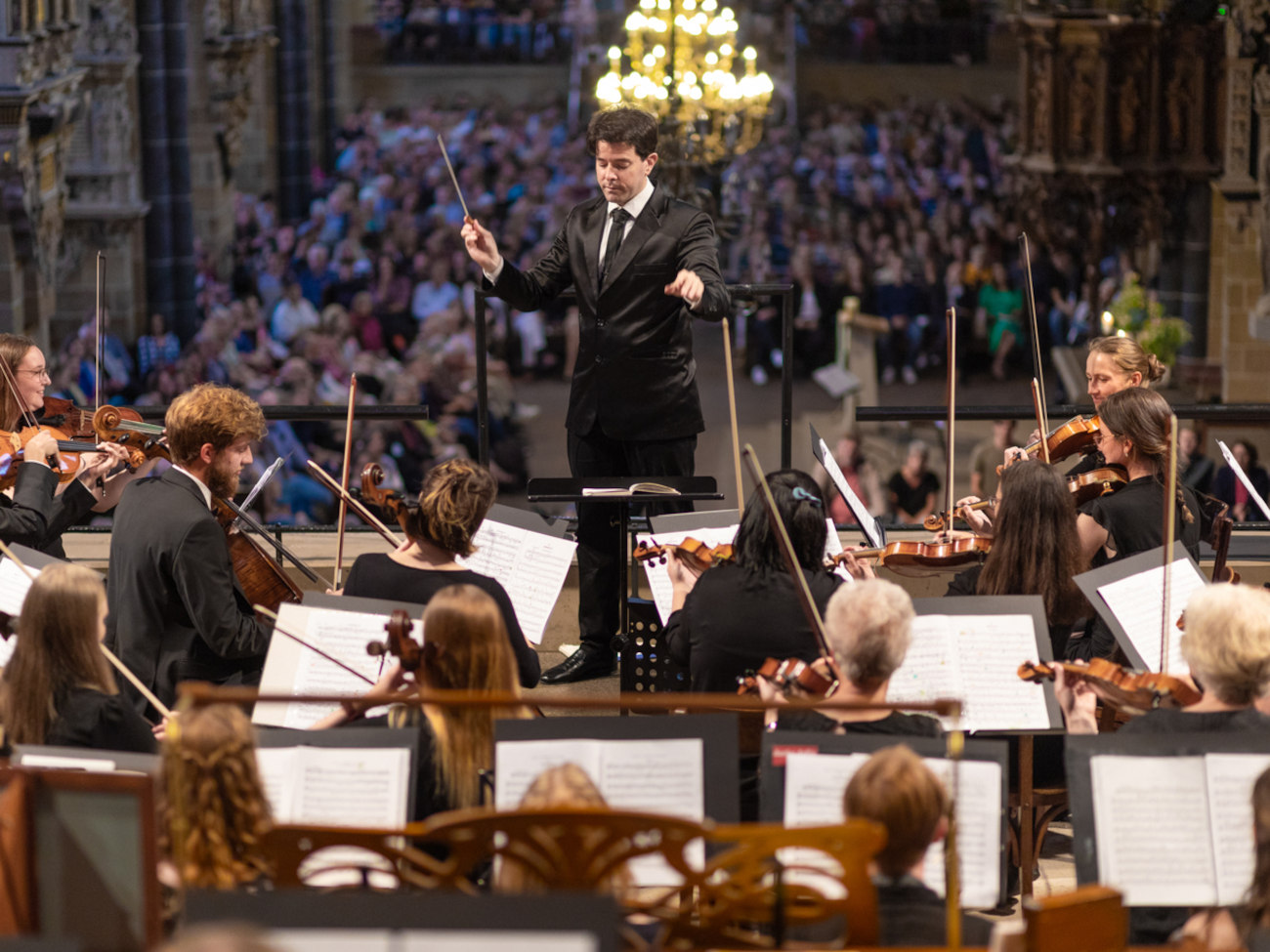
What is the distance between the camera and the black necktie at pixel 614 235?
182 inches

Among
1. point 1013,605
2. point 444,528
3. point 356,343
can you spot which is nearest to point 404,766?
point 444,528

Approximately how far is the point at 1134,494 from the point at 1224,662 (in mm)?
1219

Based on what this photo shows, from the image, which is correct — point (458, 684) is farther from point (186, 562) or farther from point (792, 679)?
point (186, 562)

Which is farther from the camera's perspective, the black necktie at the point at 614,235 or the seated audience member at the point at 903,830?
the black necktie at the point at 614,235

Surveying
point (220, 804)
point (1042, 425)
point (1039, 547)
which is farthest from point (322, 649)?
point (1042, 425)

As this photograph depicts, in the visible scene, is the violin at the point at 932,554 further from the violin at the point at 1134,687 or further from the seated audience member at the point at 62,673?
the seated audience member at the point at 62,673

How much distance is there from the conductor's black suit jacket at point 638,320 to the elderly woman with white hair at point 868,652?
1.64m

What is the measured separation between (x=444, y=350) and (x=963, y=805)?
30.8 feet

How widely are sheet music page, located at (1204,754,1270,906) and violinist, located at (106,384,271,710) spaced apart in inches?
82.8

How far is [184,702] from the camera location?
2.41 meters

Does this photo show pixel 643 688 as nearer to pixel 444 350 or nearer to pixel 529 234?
pixel 444 350

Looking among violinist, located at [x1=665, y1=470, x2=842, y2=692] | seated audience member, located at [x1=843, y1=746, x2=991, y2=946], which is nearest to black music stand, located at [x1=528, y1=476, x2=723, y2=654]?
violinist, located at [x1=665, y1=470, x2=842, y2=692]

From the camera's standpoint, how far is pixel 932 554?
4.36 m

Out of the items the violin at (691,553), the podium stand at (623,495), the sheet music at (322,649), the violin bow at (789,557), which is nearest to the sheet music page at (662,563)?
the violin at (691,553)
